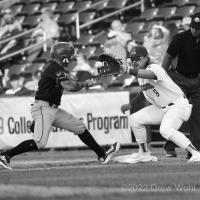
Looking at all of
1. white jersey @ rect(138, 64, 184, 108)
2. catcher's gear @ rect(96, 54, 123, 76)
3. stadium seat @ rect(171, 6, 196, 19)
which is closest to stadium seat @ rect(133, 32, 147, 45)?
stadium seat @ rect(171, 6, 196, 19)

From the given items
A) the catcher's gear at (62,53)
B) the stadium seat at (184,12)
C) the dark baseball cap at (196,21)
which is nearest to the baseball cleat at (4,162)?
the catcher's gear at (62,53)

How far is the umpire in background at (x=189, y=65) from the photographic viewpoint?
12.4 meters

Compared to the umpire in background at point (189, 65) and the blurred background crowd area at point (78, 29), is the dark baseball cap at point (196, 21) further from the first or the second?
the blurred background crowd area at point (78, 29)

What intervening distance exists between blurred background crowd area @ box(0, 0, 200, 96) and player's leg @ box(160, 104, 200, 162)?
19.5 ft

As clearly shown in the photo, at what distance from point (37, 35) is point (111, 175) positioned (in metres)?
11.1

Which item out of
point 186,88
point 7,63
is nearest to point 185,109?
point 186,88

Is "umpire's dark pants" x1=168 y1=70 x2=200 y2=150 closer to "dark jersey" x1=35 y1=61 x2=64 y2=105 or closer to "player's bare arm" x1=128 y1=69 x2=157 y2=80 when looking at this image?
"player's bare arm" x1=128 y1=69 x2=157 y2=80

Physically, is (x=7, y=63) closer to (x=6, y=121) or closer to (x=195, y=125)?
(x=6, y=121)

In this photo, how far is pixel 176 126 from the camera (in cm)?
1165

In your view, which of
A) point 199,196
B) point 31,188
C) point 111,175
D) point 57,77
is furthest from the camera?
point 57,77

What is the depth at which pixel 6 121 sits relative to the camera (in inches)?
644

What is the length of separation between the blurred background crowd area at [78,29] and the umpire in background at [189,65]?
488cm

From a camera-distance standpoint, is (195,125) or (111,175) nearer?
(111,175)

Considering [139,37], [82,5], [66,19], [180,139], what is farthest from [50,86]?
[82,5]
